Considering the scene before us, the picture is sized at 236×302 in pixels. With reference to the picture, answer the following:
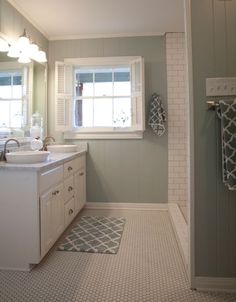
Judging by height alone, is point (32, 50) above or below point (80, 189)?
above

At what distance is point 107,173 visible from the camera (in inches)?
144

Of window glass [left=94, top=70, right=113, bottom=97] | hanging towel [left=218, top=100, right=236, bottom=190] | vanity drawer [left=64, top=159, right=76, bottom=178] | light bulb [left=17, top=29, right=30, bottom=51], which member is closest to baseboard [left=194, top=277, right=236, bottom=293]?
hanging towel [left=218, top=100, right=236, bottom=190]

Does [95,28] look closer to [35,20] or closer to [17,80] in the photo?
[35,20]

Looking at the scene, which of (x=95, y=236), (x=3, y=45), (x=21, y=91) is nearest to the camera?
(x=3, y=45)

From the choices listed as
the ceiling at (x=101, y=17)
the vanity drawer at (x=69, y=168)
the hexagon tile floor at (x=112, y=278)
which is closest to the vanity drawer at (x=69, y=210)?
the vanity drawer at (x=69, y=168)

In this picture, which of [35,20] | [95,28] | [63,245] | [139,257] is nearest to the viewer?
[139,257]

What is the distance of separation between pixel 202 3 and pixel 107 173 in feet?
8.12

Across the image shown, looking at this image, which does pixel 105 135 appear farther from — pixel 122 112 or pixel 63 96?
pixel 63 96

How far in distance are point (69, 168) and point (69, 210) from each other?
1.52 ft

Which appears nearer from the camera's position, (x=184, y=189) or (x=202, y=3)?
(x=202, y=3)

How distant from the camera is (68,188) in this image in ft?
9.07

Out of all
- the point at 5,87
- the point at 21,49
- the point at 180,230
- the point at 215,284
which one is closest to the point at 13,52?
the point at 21,49

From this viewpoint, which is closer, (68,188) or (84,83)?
(68,188)

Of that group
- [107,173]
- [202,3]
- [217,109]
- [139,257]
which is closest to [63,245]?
[139,257]
